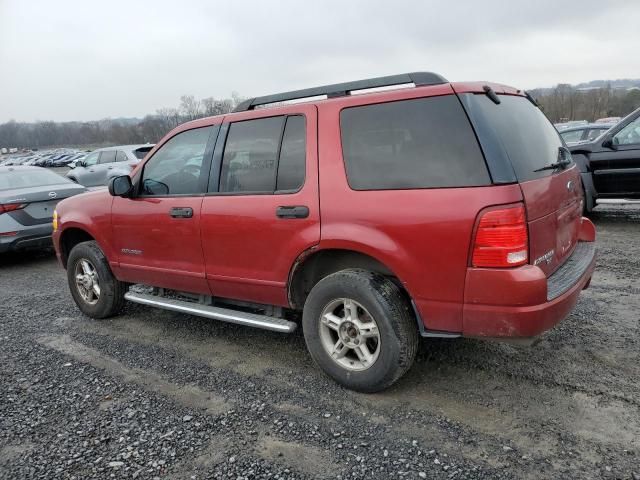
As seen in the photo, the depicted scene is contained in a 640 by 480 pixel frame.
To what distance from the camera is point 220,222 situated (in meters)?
3.83

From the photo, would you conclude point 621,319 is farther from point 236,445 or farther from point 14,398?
point 14,398

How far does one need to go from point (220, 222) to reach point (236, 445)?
64.4 inches

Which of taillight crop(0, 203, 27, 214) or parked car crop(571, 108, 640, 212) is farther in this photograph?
parked car crop(571, 108, 640, 212)

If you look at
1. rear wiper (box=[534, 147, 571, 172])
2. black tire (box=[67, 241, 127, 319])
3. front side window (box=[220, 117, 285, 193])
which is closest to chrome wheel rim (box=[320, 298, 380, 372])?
front side window (box=[220, 117, 285, 193])

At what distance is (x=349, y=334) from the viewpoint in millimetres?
3355

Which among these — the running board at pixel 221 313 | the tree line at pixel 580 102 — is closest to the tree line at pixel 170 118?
the tree line at pixel 580 102

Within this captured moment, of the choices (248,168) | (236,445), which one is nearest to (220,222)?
(248,168)

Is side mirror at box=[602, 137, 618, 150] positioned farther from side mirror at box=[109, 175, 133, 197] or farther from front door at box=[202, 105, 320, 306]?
side mirror at box=[109, 175, 133, 197]

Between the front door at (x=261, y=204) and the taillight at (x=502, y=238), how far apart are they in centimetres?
106

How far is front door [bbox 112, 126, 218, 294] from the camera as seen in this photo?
4.07 meters

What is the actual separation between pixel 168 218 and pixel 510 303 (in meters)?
2.73

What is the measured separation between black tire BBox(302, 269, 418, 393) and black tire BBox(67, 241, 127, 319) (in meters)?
2.49

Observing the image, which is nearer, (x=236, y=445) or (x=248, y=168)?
(x=236, y=445)

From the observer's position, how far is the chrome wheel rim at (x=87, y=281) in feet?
16.7
